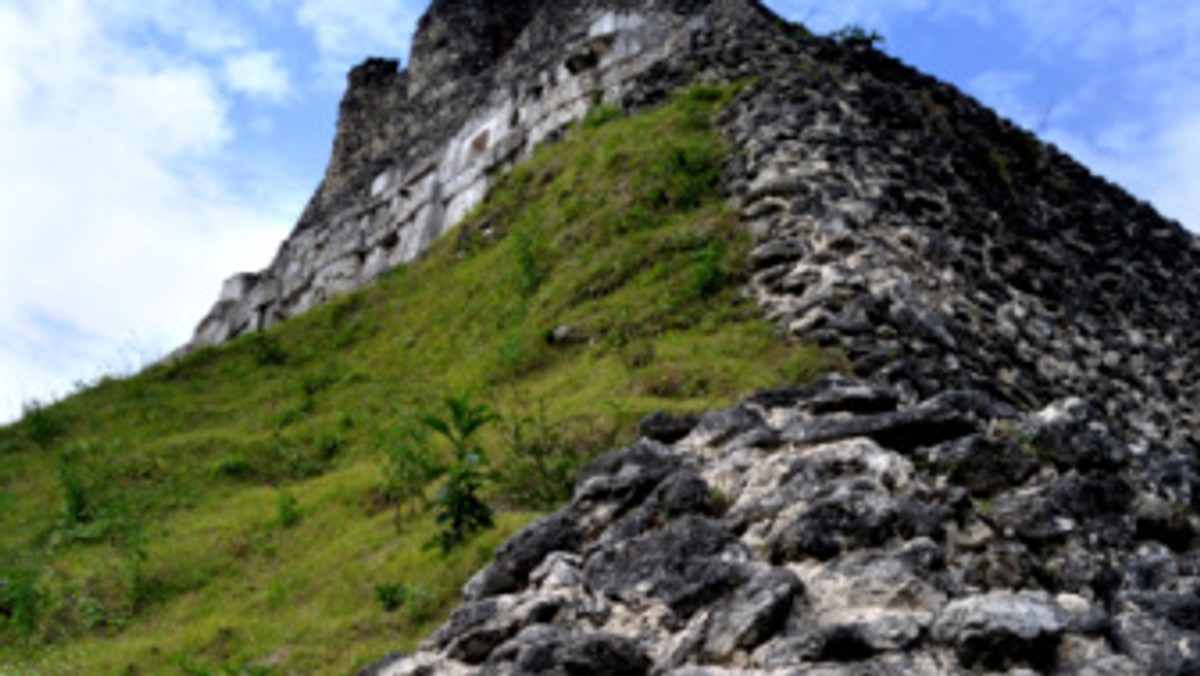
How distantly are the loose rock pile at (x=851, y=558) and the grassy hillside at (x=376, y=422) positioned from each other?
146cm

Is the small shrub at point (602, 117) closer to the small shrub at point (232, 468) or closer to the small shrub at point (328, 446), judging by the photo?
the small shrub at point (328, 446)

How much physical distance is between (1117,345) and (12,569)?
10.6 meters

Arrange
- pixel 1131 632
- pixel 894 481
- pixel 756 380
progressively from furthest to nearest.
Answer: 1. pixel 756 380
2. pixel 894 481
3. pixel 1131 632

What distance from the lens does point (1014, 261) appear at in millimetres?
11570

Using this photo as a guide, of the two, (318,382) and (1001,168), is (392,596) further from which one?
(1001,168)

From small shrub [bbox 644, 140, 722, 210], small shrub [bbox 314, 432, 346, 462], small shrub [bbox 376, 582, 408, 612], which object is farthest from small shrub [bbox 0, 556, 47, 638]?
small shrub [bbox 644, 140, 722, 210]

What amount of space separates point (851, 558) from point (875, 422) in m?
1.25

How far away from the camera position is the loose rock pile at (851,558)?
405cm

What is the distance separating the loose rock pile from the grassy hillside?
1.46 metres

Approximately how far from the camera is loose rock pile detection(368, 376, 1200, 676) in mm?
4047

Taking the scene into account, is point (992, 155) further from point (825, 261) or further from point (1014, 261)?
point (825, 261)

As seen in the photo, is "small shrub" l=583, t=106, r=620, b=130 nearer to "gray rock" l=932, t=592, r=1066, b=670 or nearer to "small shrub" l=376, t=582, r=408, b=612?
"small shrub" l=376, t=582, r=408, b=612

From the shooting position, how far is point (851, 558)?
474cm

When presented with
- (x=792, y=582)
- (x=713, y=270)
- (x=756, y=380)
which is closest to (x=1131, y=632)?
(x=792, y=582)
